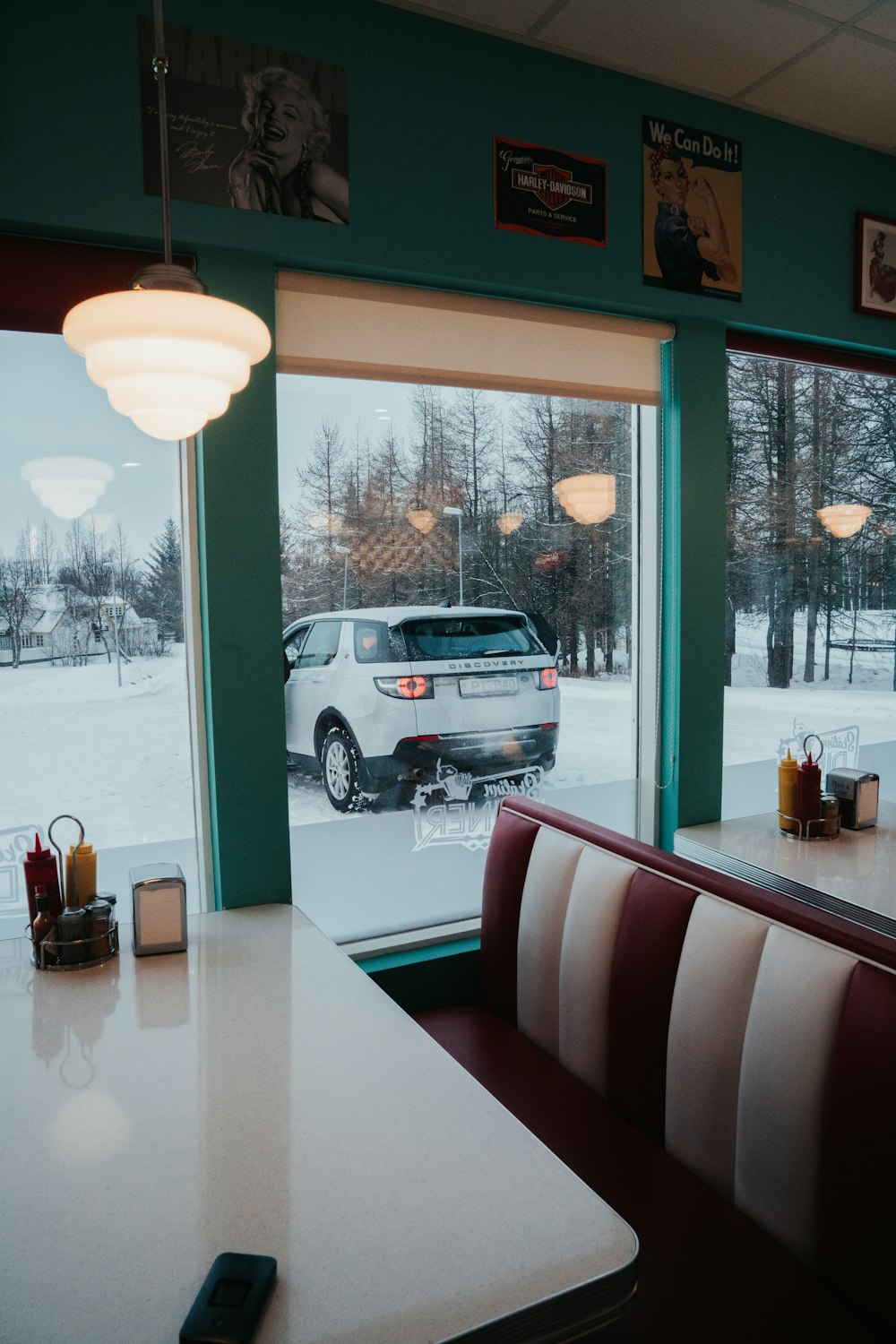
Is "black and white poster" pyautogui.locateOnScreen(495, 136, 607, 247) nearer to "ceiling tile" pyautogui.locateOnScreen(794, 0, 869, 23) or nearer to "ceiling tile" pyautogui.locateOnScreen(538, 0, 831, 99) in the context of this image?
"ceiling tile" pyautogui.locateOnScreen(538, 0, 831, 99)

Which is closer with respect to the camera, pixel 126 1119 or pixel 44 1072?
pixel 126 1119

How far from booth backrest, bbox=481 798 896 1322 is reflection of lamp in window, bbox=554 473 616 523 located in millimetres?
1092

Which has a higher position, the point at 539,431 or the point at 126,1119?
the point at 539,431

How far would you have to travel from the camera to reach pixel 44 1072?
1378mm

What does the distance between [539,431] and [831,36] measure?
1.36m

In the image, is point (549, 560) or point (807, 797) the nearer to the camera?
point (807, 797)

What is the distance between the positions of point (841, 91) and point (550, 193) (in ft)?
3.56

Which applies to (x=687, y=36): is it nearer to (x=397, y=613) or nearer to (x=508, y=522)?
(x=508, y=522)

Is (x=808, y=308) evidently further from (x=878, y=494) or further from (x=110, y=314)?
(x=110, y=314)

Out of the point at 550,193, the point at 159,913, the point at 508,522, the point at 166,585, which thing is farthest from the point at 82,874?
the point at 550,193

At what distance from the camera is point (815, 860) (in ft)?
7.82

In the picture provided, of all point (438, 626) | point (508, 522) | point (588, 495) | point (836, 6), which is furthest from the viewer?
point (588, 495)

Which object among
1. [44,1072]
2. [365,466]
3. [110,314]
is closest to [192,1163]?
[44,1072]

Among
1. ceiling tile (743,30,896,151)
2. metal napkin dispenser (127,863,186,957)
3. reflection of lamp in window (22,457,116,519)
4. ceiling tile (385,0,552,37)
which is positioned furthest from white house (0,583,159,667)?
ceiling tile (743,30,896,151)
